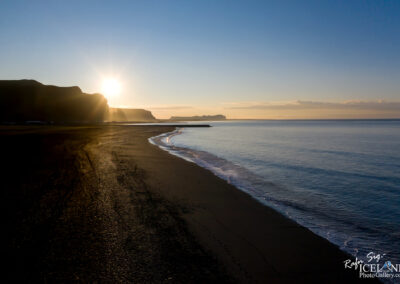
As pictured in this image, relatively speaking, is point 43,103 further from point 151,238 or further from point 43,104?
point 151,238

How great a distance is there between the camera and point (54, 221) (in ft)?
→ 20.8

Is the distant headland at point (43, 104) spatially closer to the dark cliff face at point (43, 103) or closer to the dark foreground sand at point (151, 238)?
the dark cliff face at point (43, 103)

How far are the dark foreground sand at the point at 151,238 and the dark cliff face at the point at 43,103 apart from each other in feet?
542

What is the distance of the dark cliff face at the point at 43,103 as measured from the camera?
141 m

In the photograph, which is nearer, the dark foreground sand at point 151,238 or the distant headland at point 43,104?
the dark foreground sand at point 151,238

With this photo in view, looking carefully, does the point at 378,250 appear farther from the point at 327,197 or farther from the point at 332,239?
the point at 327,197

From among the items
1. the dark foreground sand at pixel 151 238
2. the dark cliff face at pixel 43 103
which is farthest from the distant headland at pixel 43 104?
the dark foreground sand at pixel 151 238

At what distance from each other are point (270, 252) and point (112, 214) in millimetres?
4669

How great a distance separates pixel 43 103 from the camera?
150m

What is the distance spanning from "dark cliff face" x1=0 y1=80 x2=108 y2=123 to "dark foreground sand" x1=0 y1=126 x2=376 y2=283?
542 ft

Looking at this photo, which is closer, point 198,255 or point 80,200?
point 198,255

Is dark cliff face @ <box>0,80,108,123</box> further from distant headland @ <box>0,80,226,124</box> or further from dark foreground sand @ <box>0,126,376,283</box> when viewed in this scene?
dark foreground sand @ <box>0,126,376,283</box>

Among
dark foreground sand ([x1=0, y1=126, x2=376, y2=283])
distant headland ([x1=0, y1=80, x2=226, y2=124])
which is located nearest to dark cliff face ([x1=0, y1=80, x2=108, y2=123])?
distant headland ([x1=0, y1=80, x2=226, y2=124])

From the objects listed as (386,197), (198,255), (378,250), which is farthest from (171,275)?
(386,197)
